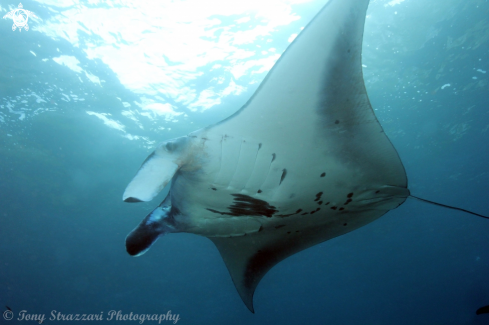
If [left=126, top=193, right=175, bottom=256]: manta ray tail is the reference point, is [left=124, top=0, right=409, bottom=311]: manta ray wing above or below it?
above

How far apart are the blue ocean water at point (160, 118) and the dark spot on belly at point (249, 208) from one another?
19.0 feet

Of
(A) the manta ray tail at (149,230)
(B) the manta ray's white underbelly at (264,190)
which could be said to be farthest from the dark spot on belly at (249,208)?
(A) the manta ray tail at (149,230)

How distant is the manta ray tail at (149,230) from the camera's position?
197 cm

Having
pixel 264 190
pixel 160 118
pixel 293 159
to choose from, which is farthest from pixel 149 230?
pixel 160 118

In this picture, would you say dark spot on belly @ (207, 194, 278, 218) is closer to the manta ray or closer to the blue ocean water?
the manta ray

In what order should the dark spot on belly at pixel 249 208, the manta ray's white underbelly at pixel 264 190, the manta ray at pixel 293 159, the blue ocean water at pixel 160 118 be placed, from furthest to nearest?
the blue ocean water at pixel 160 118 → the dark spot on belly at pixel 249 208 → the manta ray's white underbelly at pixel 264 190 → the manta ray at pixel 293 159

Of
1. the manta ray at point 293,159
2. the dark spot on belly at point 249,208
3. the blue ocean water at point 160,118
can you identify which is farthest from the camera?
the blue ocean water at point 160,118

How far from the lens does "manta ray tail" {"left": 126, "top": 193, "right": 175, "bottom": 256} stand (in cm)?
197

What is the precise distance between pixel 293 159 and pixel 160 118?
8688mm

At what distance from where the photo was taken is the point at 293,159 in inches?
79.9

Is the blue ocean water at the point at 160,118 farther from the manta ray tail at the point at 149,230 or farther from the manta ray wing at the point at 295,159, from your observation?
the manta ray tail at the point at 149,230

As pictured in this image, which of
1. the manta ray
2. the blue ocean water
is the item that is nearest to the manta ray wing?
the manta ray

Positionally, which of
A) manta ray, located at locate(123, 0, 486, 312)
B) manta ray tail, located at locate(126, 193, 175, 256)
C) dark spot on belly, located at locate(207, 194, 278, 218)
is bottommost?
manta ray tail, located at locate(126, 193, 175, 256)

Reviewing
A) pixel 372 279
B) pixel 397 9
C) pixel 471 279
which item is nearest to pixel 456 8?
pixel 397 9
